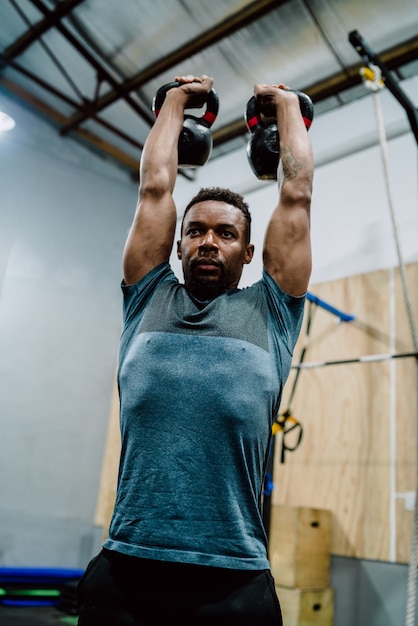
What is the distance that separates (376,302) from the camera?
395cm

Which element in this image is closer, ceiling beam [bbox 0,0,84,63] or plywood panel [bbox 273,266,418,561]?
plywood panel [bbox 273,266,418,561]

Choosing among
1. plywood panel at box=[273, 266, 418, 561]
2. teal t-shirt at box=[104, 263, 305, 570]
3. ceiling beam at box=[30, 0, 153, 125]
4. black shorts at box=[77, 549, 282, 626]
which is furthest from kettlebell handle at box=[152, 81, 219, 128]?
ceiling beam at box=[30, 0, 153, 125]

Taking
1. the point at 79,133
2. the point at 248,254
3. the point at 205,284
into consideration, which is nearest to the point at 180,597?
the point at 205,284

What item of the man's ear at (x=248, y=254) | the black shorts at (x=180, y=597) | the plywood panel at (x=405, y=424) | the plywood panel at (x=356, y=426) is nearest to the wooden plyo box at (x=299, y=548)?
the plywood panel at (x=356, y=426)

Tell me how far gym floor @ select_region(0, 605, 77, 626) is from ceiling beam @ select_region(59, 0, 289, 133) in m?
4.69

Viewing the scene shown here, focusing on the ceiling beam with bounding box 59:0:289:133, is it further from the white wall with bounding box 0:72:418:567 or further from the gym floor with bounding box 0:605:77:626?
the gym floor with bounding box 0:605:77:626

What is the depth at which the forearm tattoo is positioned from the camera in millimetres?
1549

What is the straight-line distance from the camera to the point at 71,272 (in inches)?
233

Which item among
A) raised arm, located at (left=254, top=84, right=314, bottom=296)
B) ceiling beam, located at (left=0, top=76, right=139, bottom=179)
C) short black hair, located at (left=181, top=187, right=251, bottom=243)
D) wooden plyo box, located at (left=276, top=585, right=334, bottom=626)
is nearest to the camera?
raised arm, located at (left=254, top=84, right=314, bottom=296)

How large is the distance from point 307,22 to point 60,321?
3.61 meters

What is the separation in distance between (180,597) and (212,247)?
855mm

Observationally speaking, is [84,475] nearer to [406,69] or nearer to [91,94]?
[91,94]

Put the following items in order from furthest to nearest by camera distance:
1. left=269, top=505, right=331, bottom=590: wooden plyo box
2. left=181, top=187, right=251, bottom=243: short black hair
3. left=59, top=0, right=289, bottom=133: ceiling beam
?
left=59, top=0, right=289, bottom=133: ceiling beam
left=269, top=505, right=331, bottom=590: wooden plyo box
left=181, top=187, right=251, bottom=243: short black hair

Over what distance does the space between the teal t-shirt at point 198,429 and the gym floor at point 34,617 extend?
3056mm
